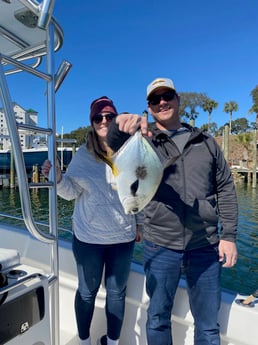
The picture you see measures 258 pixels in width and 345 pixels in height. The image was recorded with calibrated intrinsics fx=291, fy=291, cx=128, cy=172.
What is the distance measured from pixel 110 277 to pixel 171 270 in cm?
44

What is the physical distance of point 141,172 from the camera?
3.84ft

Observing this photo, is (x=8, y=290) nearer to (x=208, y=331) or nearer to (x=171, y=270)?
(x=171, y=270)

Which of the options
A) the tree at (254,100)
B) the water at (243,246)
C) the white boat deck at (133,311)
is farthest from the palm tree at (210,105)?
the white boat deck at (133,311)

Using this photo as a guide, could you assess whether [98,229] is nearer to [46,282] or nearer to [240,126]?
[46,282]

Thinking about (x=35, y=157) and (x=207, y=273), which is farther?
(x=35, y=157)

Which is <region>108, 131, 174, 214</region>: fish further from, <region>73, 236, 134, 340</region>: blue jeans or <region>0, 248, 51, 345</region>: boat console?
<region>73, 236, 134, 340</region>: blue jeans

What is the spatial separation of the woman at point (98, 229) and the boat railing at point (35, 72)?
33 cm

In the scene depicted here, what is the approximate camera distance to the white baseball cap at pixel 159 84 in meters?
1.64

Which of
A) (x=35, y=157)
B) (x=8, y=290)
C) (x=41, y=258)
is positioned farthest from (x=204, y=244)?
(x=35, y=157)

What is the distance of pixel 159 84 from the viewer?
164 centimetres

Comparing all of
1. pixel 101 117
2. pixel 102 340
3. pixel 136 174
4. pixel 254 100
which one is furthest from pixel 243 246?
pixel 254 100

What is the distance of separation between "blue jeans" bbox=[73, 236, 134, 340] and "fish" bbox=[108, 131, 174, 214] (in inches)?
29.0

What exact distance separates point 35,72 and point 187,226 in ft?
3.60

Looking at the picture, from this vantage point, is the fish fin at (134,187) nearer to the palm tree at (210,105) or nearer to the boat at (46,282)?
the boat at (46,282)
